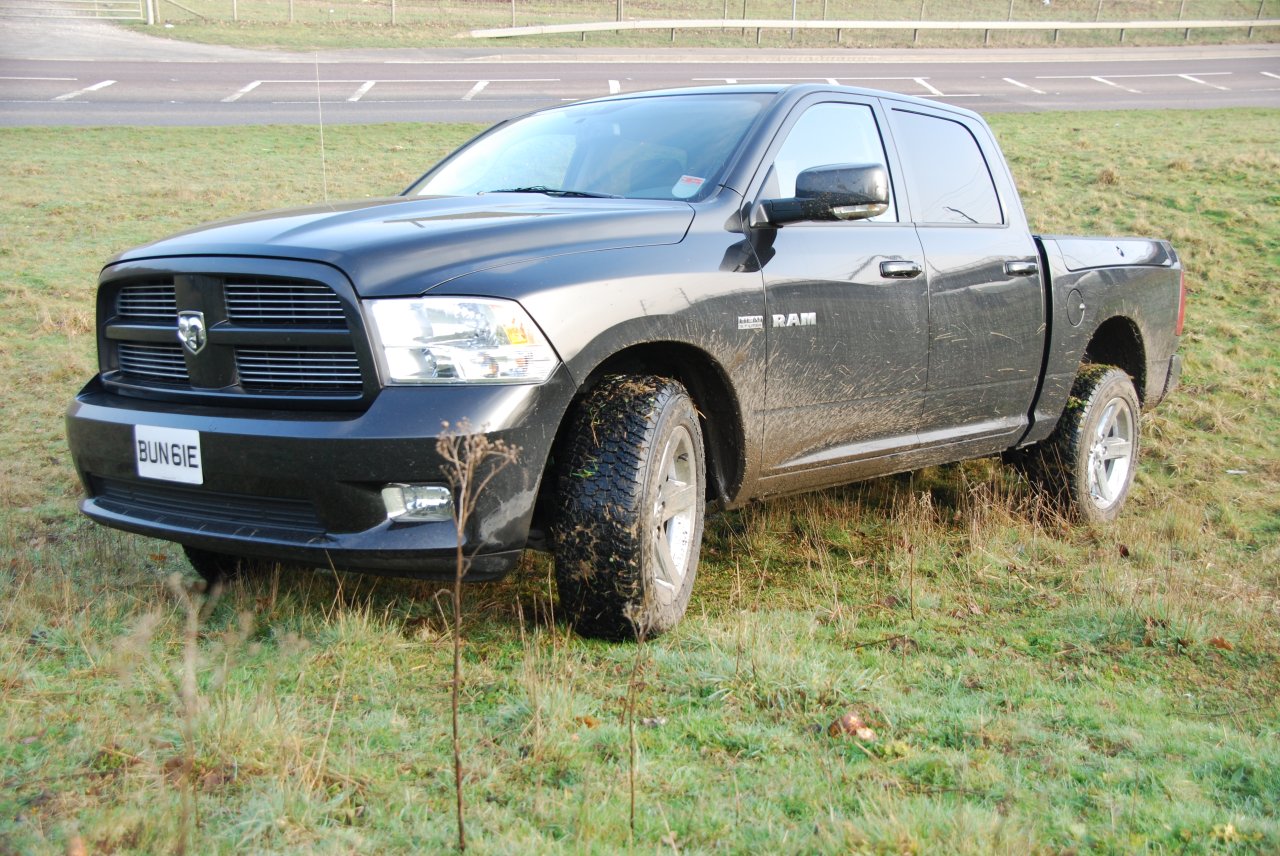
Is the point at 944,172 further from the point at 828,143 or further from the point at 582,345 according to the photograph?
the point at 582,345

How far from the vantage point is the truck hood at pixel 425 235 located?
127 inches

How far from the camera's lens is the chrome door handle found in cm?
453

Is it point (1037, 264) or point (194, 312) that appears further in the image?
point (1037, 264)

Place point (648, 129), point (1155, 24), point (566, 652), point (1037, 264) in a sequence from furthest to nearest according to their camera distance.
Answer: point (1155, 24) < point (1037, 264) < point (648, 129) < point (566, 652)

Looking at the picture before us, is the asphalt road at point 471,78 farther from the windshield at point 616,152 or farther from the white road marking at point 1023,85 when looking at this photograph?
the windshield at point 616,152

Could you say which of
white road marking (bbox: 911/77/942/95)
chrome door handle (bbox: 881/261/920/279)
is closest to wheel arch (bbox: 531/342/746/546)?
chrome door handle (bbox: 881/261/920/279)

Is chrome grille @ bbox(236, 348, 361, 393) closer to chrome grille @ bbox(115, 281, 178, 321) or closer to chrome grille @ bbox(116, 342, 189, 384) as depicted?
chrome grille @ bbox(116, 342, 189, 384)

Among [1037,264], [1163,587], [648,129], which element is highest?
[648,129]

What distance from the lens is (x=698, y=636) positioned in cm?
371

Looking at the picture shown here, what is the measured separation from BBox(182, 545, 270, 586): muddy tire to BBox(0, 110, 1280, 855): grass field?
0.39ft

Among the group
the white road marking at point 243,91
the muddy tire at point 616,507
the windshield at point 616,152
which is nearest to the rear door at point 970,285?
the windshield at point 616,152

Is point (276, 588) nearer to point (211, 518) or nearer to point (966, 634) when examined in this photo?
point (211, 518)

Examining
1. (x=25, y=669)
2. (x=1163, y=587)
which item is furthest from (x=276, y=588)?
(x=1163, y=587)

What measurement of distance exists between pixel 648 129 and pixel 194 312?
189 cm
